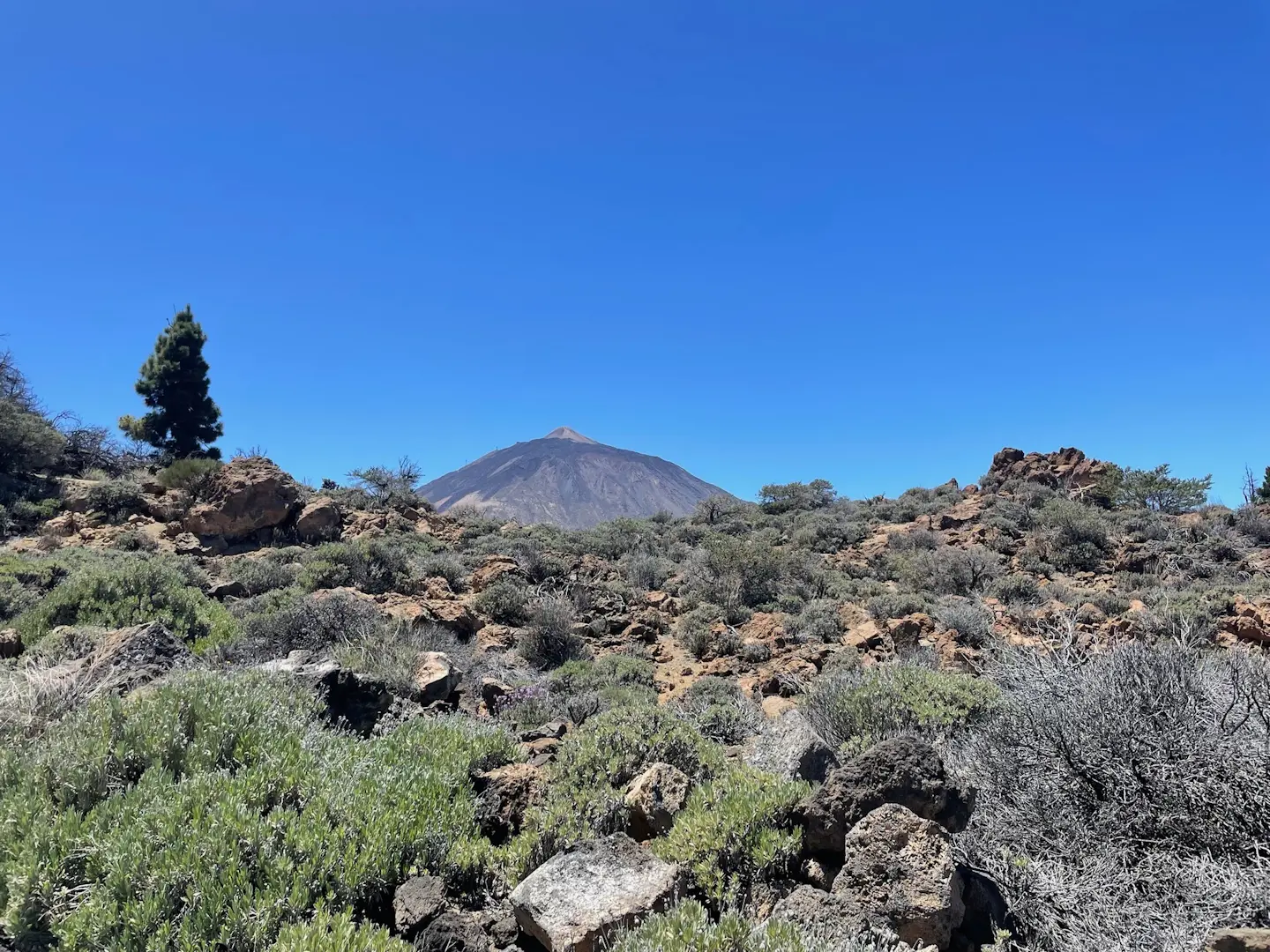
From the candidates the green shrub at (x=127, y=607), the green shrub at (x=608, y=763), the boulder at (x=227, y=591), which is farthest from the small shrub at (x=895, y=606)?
the boulder at (x=227, y=591)

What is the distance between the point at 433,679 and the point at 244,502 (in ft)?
39.1

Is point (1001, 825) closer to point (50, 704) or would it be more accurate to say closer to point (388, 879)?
point (388, 879)

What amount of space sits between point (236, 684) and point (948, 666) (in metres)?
6.79

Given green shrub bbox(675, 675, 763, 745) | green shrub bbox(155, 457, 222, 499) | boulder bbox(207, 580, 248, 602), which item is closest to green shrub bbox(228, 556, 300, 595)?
boulder bbox(207, 580, 248, 602)

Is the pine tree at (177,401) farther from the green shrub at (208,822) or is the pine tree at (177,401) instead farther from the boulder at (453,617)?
the green shrub at (208,822)

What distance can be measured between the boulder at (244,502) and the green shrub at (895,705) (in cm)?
1443

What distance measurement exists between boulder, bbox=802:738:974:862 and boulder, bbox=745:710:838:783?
0.60 meters

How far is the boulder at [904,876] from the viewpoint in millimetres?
2301

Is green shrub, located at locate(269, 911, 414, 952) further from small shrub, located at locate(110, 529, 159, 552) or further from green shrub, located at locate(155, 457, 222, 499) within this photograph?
green shrub, located at locate(155, 457, 222, 499)

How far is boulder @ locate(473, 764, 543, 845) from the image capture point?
3471 millimetres

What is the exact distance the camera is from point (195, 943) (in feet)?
7.02

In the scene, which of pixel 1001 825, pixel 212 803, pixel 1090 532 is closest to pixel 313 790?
pixel 212 803

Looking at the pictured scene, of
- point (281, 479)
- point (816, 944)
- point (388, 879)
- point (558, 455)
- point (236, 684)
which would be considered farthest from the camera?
point (558, 455)

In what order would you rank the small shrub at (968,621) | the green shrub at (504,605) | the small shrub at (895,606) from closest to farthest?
the small shrub at (968,621)
the small shrub at (895,606)
the green shrub at (504,605)
